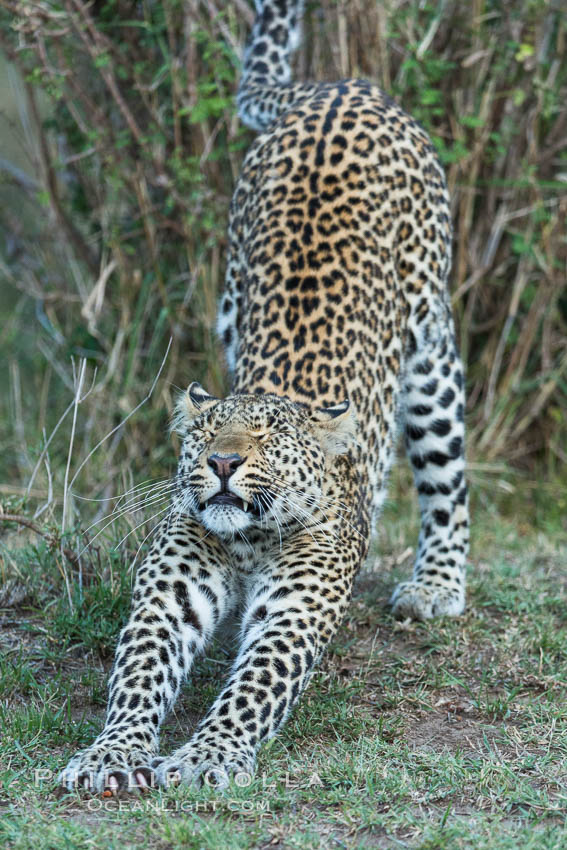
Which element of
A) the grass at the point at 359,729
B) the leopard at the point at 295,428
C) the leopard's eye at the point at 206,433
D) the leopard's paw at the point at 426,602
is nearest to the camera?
the grass at the point at 359,729

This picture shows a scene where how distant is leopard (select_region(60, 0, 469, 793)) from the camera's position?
4.59 metres

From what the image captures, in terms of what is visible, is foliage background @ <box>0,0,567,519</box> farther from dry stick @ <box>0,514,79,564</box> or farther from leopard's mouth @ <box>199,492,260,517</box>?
leopard's mouth @ <box>199,492,260,517</box>

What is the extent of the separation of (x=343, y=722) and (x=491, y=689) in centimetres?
89

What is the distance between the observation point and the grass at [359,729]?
12.8ft

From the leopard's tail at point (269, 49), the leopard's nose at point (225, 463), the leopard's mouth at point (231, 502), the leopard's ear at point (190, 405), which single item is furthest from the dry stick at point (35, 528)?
the leopard's tail at point (269, 49)

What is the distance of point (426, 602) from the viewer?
6207 mm

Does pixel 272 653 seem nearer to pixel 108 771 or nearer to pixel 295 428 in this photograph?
pixel 108 771

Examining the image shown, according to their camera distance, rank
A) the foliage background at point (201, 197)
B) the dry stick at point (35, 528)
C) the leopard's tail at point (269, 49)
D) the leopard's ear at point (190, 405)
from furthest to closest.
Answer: the foliage background at point (201, 197) < the leopard's tail at point (269, 49) < the dry stick at point (35, 528) < the leopard's ear at point (190, 405)

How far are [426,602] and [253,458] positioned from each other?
1873 millimetres

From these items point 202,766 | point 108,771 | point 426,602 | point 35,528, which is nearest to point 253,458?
point 202,766

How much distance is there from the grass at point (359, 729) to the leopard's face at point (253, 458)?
0.90 m

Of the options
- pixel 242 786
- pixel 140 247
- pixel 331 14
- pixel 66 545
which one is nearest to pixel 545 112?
pixel 331 14

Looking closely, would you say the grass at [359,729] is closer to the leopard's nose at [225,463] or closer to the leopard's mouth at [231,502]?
the leopard's mouth at [231,502]

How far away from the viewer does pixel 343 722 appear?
501cm
